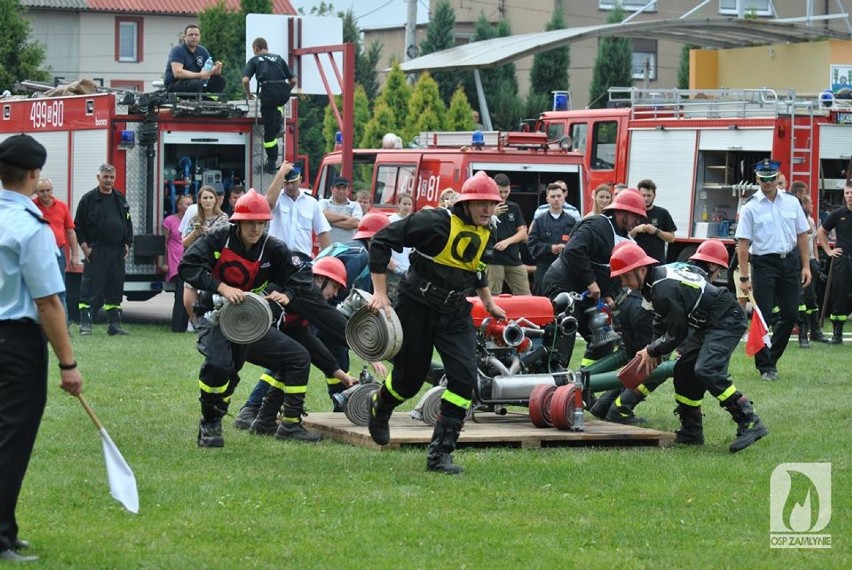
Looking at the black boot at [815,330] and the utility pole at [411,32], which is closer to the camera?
the black boot at [815,330]

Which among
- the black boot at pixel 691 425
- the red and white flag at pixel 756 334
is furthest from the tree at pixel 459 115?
the black boot at pixel 691 425

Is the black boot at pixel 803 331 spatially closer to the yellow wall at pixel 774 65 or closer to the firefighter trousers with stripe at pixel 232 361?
the firefighter trousers with stripe at pixel 232 361

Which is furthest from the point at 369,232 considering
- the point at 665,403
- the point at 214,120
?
the point at 214,120

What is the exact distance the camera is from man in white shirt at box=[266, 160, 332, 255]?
14.0 m

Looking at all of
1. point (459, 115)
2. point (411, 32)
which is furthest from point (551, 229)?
point (411, 32)

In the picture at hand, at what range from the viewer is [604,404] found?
38.0 ft

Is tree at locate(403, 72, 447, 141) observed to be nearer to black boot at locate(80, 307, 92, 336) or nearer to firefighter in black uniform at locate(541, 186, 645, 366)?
black boot at locate(80, 307, 92, 336)

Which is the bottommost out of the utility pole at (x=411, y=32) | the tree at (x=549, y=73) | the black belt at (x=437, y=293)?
the black belt at (x=437, y=293)

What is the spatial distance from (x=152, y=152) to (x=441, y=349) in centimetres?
1044

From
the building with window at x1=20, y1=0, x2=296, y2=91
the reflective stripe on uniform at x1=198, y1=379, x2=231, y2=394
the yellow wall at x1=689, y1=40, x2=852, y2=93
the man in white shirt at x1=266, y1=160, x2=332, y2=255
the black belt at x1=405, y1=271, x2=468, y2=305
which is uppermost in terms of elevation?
the building with window at x1=20, y1=0, x2=296, y2=91

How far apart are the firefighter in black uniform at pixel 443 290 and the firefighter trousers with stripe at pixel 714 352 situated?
166 centimetres

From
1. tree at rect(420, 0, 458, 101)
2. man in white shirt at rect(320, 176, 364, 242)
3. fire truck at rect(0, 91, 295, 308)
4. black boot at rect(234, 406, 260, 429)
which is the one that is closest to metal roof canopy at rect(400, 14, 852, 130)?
fire truck at rect(0, 91, 295, 308)

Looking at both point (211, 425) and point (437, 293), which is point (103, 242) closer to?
point (211, 425)

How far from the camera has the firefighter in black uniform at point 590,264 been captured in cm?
1154
